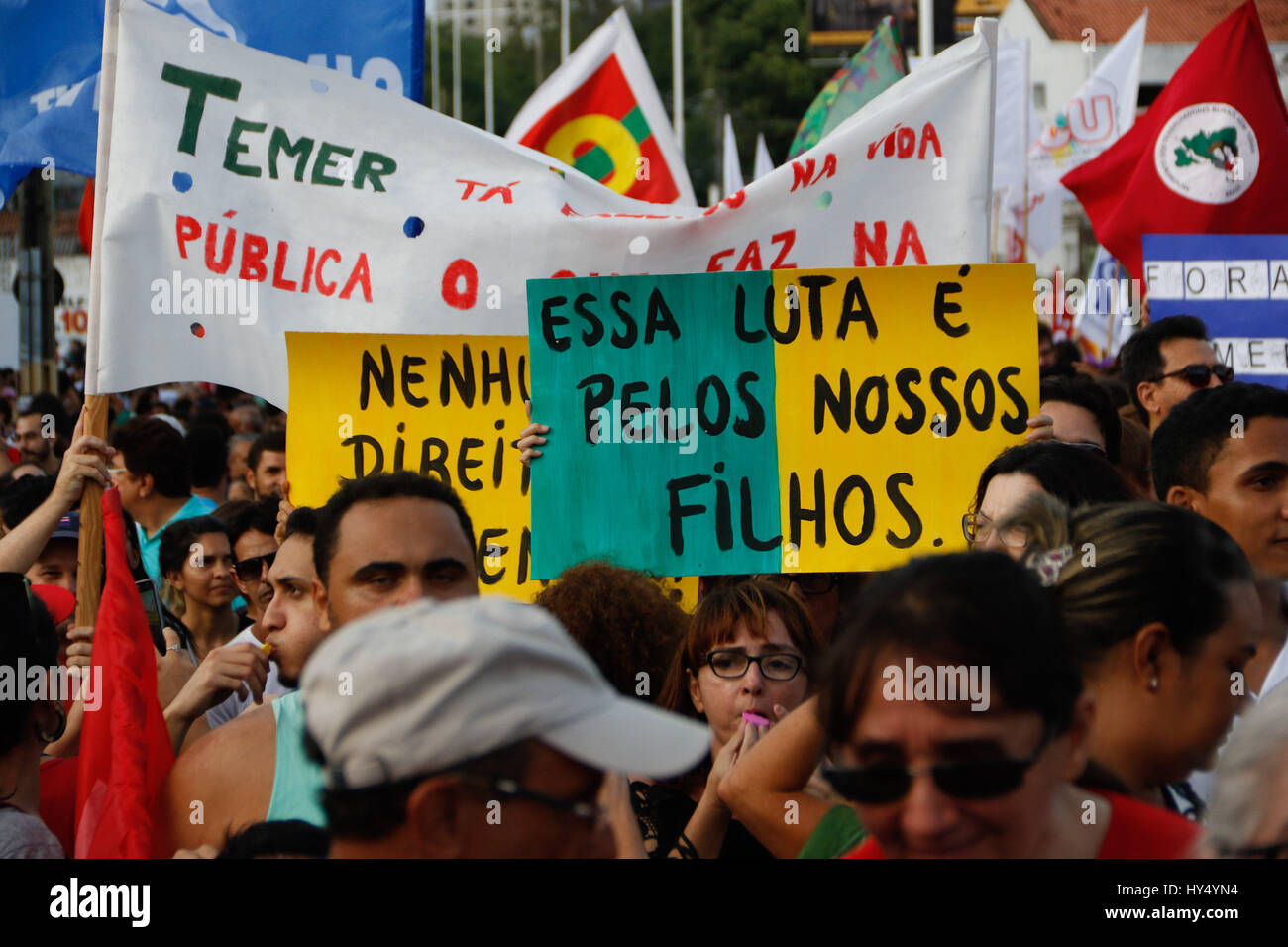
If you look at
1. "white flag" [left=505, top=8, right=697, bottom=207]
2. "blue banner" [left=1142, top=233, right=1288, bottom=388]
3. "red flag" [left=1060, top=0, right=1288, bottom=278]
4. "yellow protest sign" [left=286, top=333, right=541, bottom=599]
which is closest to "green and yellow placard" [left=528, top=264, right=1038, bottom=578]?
"yellow protest sign" [left=286, top=333, right=541, bottom=599]

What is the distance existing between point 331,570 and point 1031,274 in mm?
2155

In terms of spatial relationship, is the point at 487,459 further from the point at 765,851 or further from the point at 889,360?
the point at 765,851

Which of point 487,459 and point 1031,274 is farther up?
point 1031,274

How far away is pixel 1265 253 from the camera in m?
6.94

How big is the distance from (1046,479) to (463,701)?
7.19 ft

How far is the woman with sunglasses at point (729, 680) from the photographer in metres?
3.28

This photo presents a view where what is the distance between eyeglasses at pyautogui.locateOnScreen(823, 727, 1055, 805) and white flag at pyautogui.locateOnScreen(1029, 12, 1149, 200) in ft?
43.6

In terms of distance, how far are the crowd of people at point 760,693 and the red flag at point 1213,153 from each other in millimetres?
3409

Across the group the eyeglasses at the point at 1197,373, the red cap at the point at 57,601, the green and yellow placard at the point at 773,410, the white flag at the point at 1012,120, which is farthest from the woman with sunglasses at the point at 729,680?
the white flag at the point at 1012,120

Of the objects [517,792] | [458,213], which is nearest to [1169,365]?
[458,213]

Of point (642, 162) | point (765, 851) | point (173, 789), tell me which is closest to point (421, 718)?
point (765, 851)

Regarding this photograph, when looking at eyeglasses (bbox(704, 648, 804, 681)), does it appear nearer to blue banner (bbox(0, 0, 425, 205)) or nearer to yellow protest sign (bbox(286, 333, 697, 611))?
yellow protest sign (bbox(286, 333, 697, 611))
